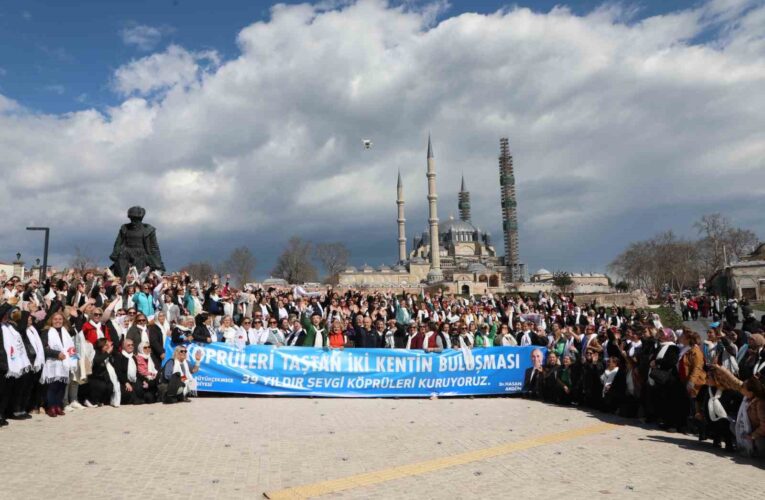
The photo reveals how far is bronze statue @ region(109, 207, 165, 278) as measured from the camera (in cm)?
1619

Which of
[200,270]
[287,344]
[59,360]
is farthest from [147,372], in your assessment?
[200,270]

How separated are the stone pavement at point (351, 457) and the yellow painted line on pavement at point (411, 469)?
0.02 m

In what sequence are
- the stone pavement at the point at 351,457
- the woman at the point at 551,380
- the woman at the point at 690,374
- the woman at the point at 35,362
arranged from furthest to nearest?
the woman at the point at 551,380 < the woman at the point at 35,362 < the woman at the point at 690,374 < the stone pavement at the point at 351,457

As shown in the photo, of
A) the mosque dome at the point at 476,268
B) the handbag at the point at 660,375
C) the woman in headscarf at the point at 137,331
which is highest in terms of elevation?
the mosque dome at the point at 476,268

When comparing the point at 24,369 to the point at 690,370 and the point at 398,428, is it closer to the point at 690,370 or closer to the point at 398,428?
the point at 398,428

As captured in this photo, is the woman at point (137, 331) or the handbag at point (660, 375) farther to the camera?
the woman at point (137, 331)

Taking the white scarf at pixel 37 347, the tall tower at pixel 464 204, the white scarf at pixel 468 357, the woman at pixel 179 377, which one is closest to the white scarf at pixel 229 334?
the woman at pixel 179 377

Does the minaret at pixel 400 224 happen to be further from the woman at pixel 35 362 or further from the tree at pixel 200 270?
the woman at pixel 35 362

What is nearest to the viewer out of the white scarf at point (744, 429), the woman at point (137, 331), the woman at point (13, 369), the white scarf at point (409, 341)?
the white scarf at point (744, 429)

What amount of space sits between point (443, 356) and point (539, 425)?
10.5 ft

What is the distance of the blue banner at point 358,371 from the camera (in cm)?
1112

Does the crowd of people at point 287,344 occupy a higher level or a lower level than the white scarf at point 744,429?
higher

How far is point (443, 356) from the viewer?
11.9 meters

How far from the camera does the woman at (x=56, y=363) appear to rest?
29.2 ft
